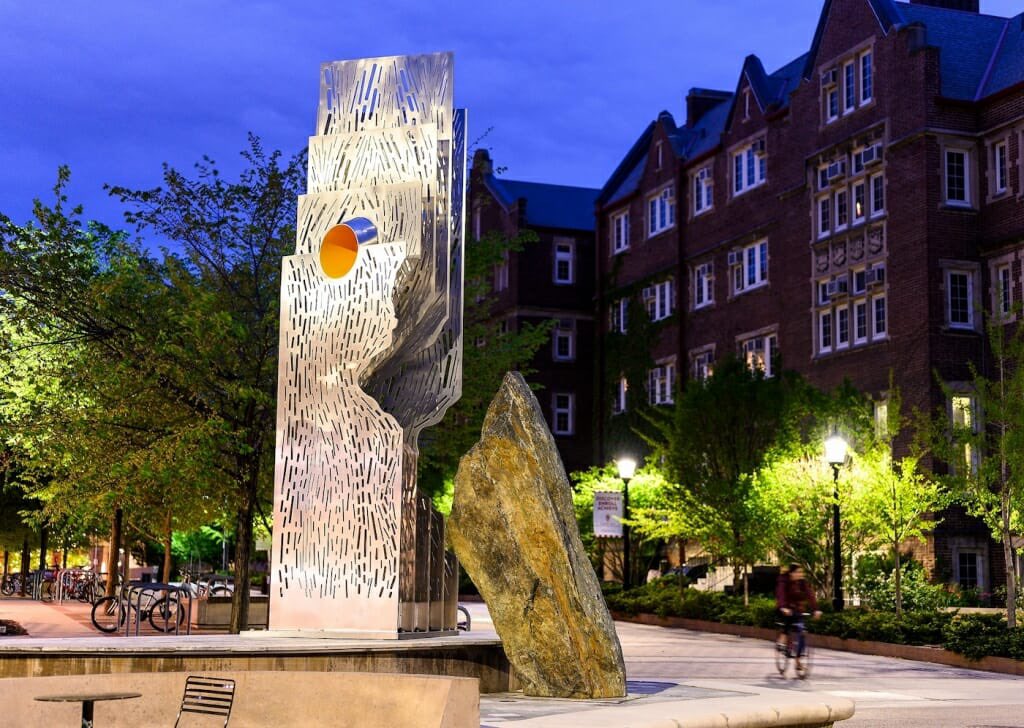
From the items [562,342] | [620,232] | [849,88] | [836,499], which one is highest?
[849,88]

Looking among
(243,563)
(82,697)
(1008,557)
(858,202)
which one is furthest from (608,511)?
(82,697)

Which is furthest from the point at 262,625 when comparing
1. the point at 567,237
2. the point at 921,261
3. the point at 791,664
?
the point at 567,237

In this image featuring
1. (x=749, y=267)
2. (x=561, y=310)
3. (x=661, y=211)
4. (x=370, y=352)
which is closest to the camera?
(x=370, y=352)

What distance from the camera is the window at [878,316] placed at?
38094mm

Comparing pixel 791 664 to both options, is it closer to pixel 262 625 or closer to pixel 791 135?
pixel 262 625

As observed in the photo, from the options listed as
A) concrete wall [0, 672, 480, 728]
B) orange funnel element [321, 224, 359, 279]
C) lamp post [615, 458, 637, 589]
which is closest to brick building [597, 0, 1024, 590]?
lamp post [615, 458, 637, 589]

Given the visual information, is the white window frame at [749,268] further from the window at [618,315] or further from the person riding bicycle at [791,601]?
the person riding bicycle at [791,601]

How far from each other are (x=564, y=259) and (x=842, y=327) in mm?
20956

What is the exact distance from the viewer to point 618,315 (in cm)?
5478

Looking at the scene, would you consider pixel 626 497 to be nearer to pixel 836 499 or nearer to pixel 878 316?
pixel 878 316

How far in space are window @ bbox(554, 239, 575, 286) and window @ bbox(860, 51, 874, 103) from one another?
21.2 metres

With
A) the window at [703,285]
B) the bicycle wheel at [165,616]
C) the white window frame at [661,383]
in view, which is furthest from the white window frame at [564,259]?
the bicycle wheel at [165,616]

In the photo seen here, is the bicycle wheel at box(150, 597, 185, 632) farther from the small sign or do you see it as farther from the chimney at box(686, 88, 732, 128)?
the chimney at box(686, 88, 732, 128)

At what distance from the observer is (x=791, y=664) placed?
72.7 ft
